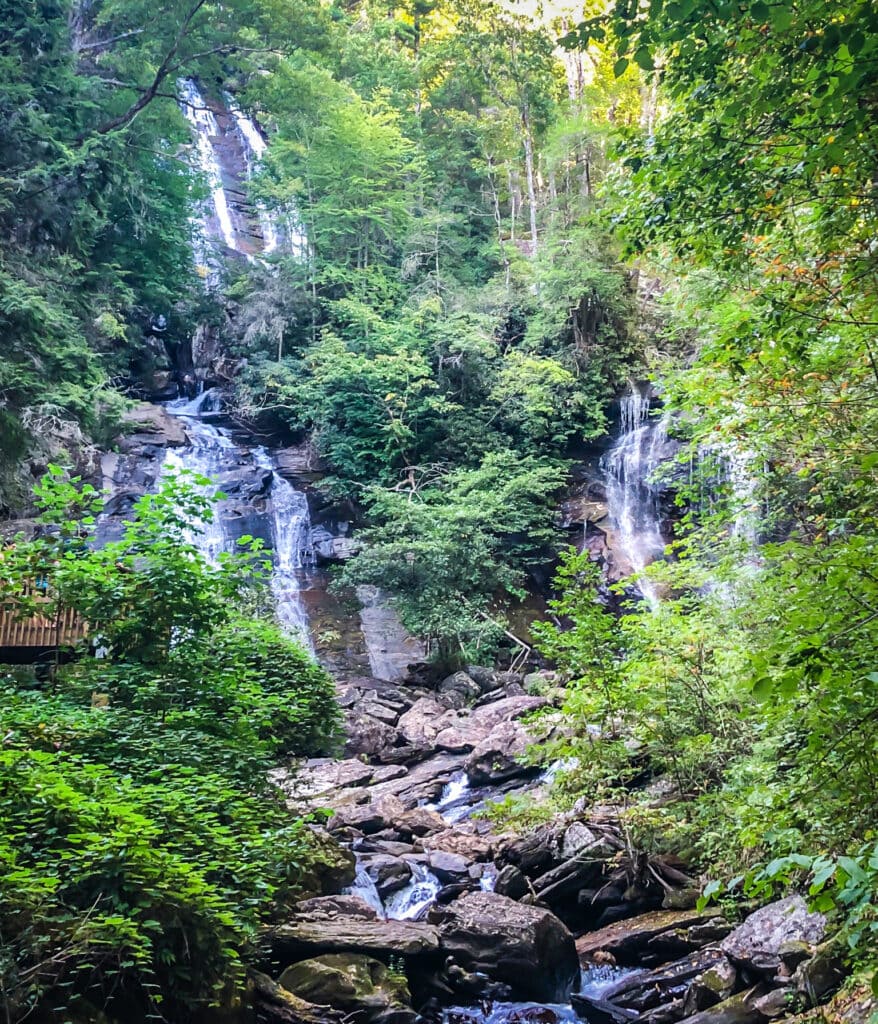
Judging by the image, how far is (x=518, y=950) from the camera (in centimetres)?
663

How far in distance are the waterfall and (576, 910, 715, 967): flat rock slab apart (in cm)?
1140

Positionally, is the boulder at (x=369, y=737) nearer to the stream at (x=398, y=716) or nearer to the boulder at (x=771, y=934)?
the stream at (x=398, y=716)

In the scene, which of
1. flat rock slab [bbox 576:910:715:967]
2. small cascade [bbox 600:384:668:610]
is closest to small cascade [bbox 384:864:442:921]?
flat rock slab [bbox 576:910:715:967]

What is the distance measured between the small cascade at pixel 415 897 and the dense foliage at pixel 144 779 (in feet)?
4.87

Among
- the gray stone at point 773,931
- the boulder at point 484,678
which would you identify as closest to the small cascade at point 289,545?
the boulder at point 484,678

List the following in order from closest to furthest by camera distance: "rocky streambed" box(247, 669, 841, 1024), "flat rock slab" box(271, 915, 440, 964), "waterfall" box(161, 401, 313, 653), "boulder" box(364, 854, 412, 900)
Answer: "rocky streambed" box(247, 669, 841, 1024) → "flat rock slab" box(271, 915, 440, 964) → "boulder" box(364, 854, 412, 900) → "waterfall" box(161, 401, 313, 653)

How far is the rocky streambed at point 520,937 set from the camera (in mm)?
5410

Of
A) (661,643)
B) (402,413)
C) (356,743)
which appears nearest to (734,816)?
(661,643)

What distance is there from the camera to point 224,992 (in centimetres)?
433

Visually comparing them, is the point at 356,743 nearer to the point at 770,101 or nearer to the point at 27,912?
the point at 27,912

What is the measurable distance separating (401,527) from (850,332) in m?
13.5

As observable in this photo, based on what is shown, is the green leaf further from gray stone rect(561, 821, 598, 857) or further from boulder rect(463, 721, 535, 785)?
boulder rect(463, 721, 535, 785)

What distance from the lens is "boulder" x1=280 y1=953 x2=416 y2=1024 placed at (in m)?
5.29

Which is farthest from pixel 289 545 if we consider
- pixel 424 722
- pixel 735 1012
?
pixel 735 1012
